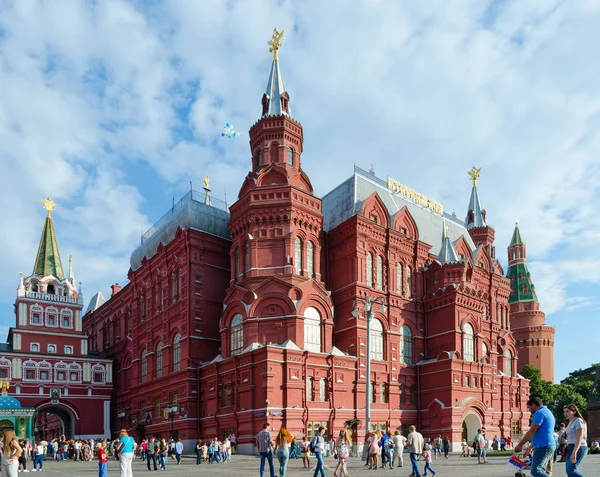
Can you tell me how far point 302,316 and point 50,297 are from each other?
33.8m

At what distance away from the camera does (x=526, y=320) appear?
310ft

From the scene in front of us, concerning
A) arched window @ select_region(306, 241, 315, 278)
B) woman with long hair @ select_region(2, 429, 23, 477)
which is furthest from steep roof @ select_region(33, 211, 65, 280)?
woman with long hair @ select_region(2, 429, 23, 477)

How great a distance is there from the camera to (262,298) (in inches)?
1747

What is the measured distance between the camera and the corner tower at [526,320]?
306 feet

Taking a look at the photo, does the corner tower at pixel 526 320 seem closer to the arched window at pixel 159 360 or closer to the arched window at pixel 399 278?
the arched window at pixel 399 278

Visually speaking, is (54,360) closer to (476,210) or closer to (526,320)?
(476,210)

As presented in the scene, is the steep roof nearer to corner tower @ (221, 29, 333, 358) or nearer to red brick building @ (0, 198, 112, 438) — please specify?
red brick building @ (0, 198, 112, 438)

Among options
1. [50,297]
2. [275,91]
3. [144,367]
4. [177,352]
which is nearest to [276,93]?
[275,91]

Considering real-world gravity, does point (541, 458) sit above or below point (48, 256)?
below

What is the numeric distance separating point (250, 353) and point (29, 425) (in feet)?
91.1

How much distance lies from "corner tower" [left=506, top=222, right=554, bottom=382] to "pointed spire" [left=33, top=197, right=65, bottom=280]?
209 ft

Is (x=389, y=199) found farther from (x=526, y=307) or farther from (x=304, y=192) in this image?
(x=526, y=307)

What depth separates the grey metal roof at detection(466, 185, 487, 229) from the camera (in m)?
67.9

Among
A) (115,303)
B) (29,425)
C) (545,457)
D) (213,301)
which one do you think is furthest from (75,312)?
(545,457)
